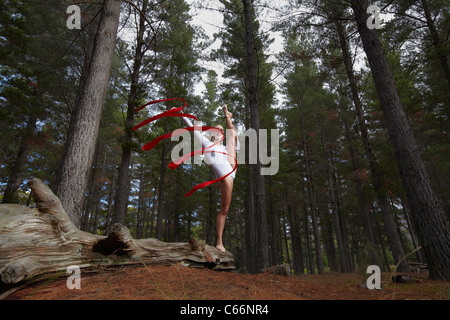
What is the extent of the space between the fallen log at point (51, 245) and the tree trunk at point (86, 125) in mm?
950

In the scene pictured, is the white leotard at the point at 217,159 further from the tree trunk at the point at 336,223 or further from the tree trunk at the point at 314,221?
the tree trunk at the point at 336,223

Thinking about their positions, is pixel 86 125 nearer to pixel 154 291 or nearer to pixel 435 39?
pixel 154 291

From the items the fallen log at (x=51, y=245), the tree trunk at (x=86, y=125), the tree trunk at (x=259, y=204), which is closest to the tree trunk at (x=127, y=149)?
the tree trunk at (x=86, y=125)

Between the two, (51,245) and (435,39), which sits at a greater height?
(435,39)

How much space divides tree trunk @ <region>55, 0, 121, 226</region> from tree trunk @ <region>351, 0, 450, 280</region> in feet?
20.4

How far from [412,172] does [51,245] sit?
6.49m

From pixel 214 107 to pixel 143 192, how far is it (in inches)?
584

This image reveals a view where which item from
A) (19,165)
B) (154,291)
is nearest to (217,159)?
(154,291)

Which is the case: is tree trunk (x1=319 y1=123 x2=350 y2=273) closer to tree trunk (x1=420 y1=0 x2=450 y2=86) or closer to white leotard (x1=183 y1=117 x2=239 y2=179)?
tree trunk (x1=420 y1=0 x2=450 y2=86)

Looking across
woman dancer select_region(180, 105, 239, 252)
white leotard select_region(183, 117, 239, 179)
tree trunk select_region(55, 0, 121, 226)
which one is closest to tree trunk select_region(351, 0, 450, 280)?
woman dancer select_region(180, 105, 239, 252)

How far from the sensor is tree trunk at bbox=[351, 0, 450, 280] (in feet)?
13.9

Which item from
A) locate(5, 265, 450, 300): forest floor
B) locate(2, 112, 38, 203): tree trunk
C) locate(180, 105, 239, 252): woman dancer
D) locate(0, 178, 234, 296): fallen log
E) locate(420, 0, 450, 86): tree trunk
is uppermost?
locate(420, 0, 450, 86): tree trunk

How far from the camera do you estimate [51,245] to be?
8.14ft
